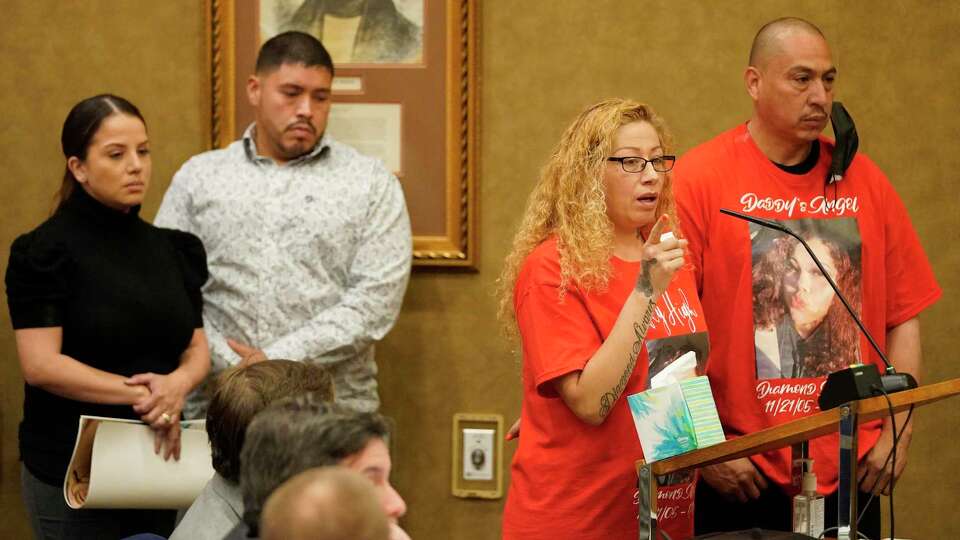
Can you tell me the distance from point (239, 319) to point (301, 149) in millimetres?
499

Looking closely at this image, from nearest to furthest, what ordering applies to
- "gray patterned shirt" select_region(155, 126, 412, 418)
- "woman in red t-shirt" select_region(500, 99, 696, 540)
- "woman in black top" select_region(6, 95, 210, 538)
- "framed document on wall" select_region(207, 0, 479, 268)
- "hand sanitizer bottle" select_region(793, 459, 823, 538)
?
1. "hand sanitizer bottle" select_region(793, 459, 823, 538)
2. "woman in red t-shirt" select_region(500, 99, 696, 540)
3. "woman in black top" select_region(6, 95, 210, 538)
4. "gray patterned shirt" select_region(155, 126, 412, 418)
5. "framed document on wall" select_region(207, 0, 479, 268)

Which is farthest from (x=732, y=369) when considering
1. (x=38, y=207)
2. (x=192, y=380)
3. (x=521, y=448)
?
(x=38, y=207)

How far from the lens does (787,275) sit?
8.76ft

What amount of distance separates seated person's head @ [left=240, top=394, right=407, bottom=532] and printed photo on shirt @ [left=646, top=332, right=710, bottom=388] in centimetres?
87

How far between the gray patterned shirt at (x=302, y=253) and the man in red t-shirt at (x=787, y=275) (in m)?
0.91

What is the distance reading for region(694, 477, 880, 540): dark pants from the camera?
2.67 meters

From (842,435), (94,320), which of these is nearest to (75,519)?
(94,320)

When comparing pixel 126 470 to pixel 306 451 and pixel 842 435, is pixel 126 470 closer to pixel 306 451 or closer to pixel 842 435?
pixel 306 451

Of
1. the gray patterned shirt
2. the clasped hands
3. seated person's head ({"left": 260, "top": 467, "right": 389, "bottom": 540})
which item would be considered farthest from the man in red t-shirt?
seated person's head ({"left": 260, "top": 467, "right": 389, "bottom": 540})

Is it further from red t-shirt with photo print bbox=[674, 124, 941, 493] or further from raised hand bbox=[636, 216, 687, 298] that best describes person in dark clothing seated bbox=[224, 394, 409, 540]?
red t-shirt with photo print bbox=[674, 124, 941, 493]

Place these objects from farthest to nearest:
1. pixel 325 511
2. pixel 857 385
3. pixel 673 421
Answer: pixel 673 421 < pixel 857 385 < pixel 325 511

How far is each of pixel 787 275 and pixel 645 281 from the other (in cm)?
65

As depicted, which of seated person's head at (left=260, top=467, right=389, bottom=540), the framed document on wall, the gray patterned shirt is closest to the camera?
seated person's head at (left=260, top=467, right=389, bottom=540)

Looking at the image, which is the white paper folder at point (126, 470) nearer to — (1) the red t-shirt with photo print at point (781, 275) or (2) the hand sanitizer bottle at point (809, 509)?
(1) the red t-shirt with photo print at point (781, 275)
